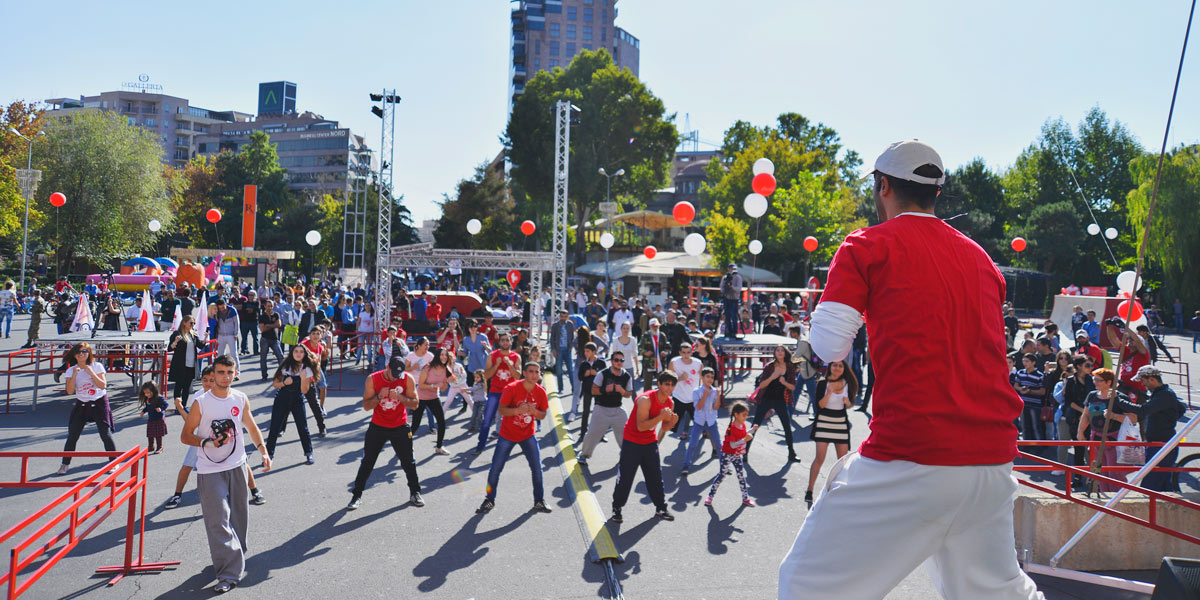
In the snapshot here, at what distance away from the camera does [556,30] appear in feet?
312

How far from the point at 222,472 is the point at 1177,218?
41225mm

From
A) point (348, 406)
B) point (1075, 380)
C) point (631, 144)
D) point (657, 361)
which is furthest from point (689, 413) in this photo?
point (631, 144)

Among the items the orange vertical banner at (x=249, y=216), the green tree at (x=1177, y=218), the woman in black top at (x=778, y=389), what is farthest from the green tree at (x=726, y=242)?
the woman in black top at (x=778, y=389)

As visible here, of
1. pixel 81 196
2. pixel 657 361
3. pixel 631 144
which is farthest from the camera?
pixel 631 144

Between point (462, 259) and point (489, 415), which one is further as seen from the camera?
point (462, 259)

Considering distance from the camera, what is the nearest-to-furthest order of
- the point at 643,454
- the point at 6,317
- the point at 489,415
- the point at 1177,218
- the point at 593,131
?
the point at 643,454 → the point at 489,415 → the point at 6,317 → the point at 1177,218 → the point at 593,131

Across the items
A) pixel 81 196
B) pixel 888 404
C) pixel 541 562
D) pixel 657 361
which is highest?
pixel 81 196

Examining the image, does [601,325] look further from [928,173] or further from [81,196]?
[81,196]

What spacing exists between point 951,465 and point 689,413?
30.2 feet

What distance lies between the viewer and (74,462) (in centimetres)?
952

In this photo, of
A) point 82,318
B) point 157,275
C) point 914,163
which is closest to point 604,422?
point 914,163

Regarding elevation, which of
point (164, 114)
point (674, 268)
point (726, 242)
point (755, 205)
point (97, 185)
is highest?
point (164, 114)

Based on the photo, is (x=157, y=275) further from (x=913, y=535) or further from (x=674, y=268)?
(x=913, y=535)

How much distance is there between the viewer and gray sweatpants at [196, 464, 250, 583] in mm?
5727
